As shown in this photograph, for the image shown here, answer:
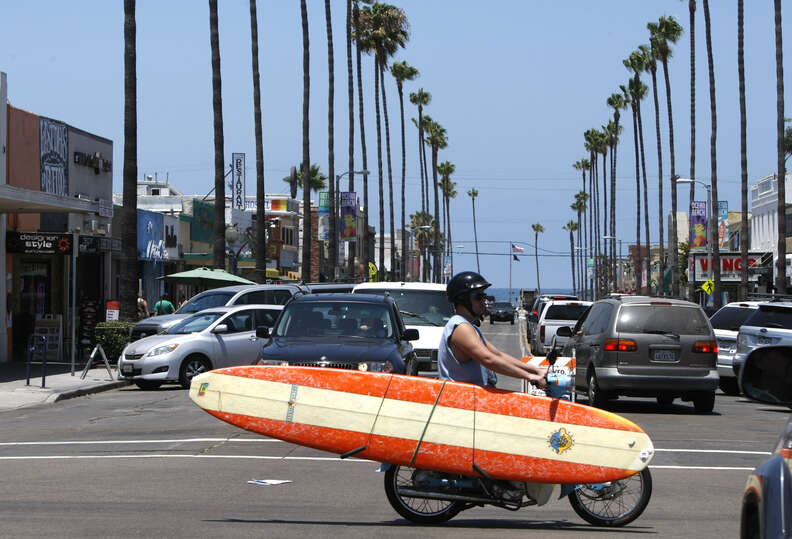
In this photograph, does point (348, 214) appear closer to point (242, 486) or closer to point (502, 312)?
point (502, 312)

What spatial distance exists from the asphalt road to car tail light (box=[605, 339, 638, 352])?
1174mm

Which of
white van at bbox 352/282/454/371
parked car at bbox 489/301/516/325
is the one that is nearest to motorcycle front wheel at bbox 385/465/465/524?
white van at bbox 352/282/454/371

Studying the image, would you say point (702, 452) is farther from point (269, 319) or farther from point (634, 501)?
point (269, 319)

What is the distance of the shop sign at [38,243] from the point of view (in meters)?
28.8

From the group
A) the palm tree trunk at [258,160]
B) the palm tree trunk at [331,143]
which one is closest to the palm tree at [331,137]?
the palm tree trunk at [331,143]

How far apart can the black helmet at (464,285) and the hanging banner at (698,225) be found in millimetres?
56751

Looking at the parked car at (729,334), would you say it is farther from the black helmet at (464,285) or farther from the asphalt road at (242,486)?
the black helmet at (464,285)

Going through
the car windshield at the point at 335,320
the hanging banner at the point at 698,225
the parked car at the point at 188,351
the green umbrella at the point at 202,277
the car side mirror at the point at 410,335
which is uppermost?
the hanging banner at the point at 698,225

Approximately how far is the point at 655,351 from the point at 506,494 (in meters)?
10.3

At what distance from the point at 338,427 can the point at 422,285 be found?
1595 cm

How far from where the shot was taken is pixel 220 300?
28.4 meters

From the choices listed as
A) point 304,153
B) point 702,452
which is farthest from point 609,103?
point 702,452

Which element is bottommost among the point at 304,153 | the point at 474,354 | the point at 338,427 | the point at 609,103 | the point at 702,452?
the point at 702,452

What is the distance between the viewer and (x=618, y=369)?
18328 mm
